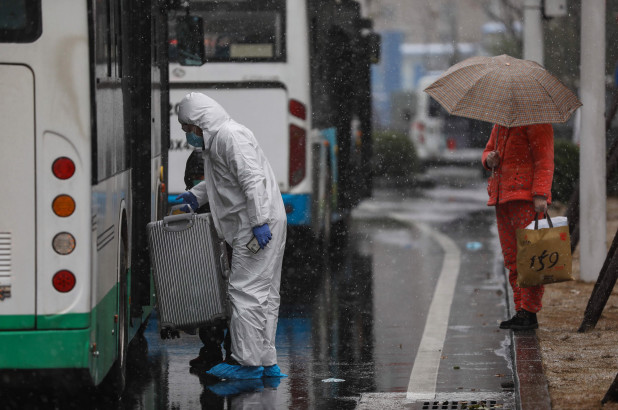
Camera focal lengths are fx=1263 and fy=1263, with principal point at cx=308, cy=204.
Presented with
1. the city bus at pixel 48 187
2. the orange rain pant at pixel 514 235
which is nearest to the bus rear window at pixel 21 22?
the city bus at pixel 48 187

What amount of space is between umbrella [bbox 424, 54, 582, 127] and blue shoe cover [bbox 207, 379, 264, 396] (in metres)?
2.31

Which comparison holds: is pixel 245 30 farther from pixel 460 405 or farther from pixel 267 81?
pixel 460 405

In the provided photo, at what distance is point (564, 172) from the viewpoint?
1791 cm

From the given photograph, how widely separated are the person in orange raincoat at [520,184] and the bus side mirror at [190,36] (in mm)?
2284

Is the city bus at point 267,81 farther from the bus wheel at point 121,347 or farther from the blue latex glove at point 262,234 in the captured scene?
the bus wheel at point 121,347

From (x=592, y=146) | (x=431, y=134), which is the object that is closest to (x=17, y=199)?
(x=592, y=146)

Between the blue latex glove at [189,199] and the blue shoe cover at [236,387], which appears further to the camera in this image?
the blue latex glove at [189,199]

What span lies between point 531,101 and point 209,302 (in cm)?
262

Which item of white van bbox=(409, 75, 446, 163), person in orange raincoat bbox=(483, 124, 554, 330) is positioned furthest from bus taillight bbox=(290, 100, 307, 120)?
white van bbox=(409, 75, 446, 163)

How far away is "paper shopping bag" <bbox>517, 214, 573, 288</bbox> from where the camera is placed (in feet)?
27.6

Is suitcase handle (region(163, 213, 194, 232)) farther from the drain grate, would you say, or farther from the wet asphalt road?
the drain grate

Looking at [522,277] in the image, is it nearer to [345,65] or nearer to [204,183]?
[204,183]

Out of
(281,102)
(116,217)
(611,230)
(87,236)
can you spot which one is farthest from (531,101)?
(611,230)

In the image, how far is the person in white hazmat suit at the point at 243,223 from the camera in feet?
24.1
